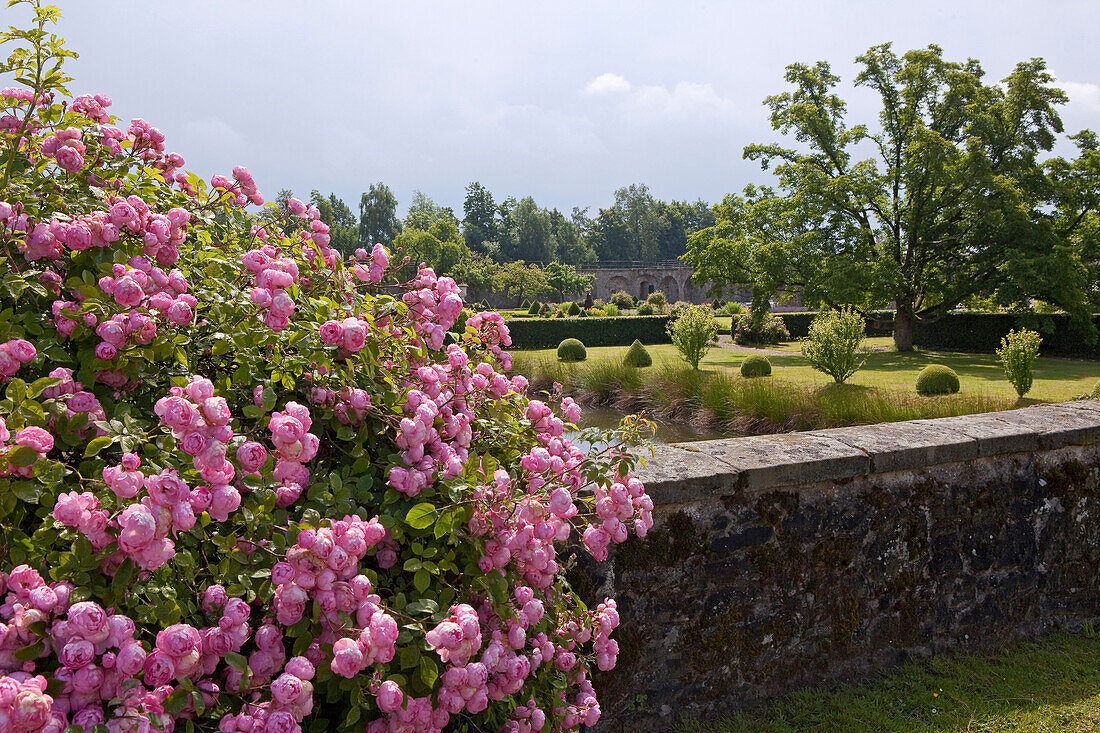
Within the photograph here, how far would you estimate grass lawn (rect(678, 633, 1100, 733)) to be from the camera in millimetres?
2650

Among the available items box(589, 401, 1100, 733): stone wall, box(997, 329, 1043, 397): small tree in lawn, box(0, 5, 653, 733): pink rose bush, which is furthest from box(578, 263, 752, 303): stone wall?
box(0, 5, 653, 733): pink rose bush

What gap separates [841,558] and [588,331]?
21.9 m

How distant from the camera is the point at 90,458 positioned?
1.19m

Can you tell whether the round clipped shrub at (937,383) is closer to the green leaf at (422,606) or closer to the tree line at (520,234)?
the green leaf at (422,606)

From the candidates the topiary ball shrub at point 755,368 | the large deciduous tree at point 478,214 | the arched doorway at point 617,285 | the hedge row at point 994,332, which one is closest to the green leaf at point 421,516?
the topiary ball shrub at point 755,368

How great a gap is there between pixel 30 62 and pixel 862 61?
23.8 meters

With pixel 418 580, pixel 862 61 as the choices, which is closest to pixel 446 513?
pixel 418 580

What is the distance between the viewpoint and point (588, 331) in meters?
24.7

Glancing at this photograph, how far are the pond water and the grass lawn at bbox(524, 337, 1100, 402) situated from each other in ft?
11.7

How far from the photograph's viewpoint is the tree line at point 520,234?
5269 centimetres

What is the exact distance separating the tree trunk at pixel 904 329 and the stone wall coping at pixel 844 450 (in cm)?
1814

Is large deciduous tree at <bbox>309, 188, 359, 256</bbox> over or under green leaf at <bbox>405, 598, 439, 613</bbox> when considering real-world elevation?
over

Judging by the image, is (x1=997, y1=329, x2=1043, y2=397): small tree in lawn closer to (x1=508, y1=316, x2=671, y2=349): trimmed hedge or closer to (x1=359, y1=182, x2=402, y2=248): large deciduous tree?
(x1=508, y1=316, x2=671, y2=349): trimmed hedge

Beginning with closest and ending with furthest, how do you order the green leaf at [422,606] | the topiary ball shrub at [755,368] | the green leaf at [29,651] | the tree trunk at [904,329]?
the green leaf at [29,651], the green leaf at [422,606], the topiary ball shrub at [755,368], the tree trunk at [904,329]
